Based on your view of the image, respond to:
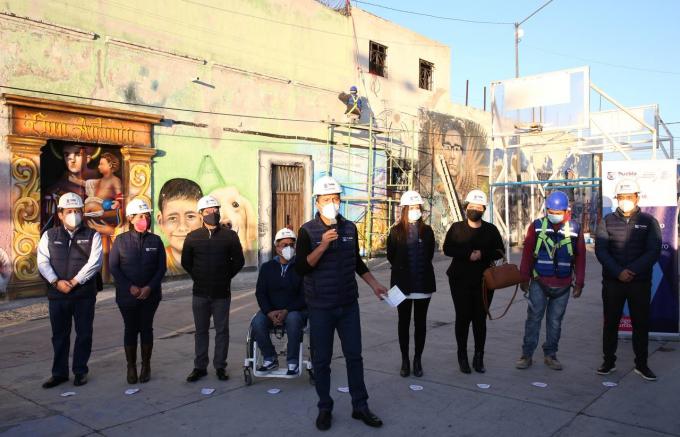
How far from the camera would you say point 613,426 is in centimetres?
434

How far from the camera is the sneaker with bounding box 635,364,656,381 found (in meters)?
5.55

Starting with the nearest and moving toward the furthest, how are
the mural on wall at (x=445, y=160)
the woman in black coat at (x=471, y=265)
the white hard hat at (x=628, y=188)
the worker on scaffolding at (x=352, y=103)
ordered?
1. the woman in black coat at (x=471, y=265)
2. the white hard hat at (x=628, y=188)
3. the worker on scaffolding at (x=352, y=103)
4. the mural on wall at (x=445, y=160)

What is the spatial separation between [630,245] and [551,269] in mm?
837

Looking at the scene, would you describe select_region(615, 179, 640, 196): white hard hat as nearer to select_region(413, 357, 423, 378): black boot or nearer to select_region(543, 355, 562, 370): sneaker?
select_region(543, 355, 562, 370): sneaker

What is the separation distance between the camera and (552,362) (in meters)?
5.94

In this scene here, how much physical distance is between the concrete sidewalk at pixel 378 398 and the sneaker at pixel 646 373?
0.11 m

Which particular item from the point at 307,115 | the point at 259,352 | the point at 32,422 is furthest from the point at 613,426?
the point at 307,115

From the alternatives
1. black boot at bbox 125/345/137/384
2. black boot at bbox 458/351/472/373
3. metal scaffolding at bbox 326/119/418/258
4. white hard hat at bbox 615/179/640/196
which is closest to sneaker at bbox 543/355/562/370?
black boot at bbox 458/351/472/373

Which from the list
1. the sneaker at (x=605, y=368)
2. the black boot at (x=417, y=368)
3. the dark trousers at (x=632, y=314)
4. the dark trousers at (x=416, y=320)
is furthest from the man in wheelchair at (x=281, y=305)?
the dark trousers at (x=632, y=314)

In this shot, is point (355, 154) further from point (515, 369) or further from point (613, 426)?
point (613, 426)

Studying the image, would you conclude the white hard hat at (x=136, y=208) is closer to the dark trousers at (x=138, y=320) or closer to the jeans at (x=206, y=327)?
the dark trousers at (x=138, y=320)

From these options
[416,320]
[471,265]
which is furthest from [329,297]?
[471,265]

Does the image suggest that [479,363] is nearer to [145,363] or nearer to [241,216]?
[145,363]

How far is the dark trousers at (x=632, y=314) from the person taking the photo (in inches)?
224
